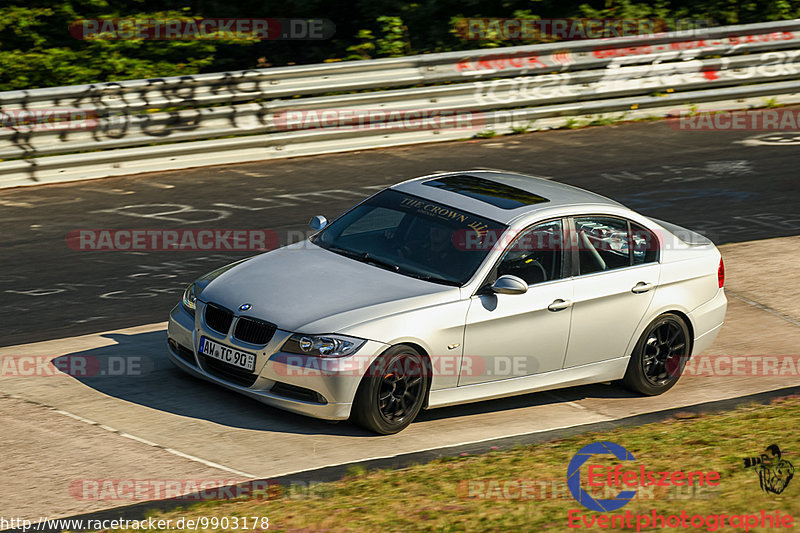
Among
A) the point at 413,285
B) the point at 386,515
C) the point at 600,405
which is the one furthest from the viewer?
the point at 600,405

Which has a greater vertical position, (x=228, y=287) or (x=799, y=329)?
(x=228, y=287)

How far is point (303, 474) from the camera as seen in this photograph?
22.6 feet

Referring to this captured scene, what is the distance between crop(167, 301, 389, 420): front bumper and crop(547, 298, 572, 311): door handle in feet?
4.99

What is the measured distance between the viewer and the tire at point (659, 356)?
8.93 metres

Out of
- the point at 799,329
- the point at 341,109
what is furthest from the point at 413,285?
the point at 341,109

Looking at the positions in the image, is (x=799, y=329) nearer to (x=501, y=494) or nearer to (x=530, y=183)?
(x=530, y=183)

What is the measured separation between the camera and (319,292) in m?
7.84

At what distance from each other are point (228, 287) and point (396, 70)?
949cm
